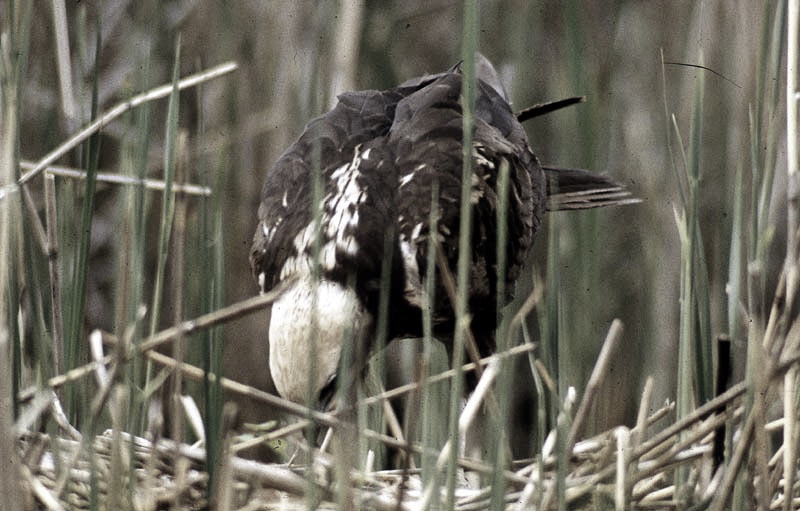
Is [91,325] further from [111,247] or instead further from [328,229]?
[328,229]

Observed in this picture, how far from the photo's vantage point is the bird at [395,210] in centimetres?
248

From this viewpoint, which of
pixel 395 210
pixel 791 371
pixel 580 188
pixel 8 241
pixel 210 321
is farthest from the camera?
pixel 580 188

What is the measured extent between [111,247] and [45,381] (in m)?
2.21

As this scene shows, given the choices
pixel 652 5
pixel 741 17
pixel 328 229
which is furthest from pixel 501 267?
pixel 652 5

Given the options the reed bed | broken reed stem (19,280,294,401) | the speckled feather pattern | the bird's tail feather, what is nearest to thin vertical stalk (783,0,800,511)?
the reed bed

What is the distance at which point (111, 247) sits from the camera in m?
3.78

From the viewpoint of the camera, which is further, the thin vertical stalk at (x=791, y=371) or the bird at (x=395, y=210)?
the bird at (x=395, y=210)

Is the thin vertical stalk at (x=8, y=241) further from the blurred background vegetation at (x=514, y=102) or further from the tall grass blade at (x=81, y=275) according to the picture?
the blurred background vegetation at (x=514, y=102)

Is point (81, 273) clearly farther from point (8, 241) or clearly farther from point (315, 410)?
A: point (315, 410)

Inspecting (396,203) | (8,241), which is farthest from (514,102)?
(8,241)

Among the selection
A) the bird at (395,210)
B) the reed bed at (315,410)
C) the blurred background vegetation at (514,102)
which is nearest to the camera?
the reed bed at (315,410)

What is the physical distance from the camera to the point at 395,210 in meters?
2.69

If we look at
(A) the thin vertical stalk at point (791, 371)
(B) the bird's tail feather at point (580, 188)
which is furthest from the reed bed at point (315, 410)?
(B) the bird's tail feather at point (580, 188)

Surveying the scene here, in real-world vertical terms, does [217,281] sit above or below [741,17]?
below
